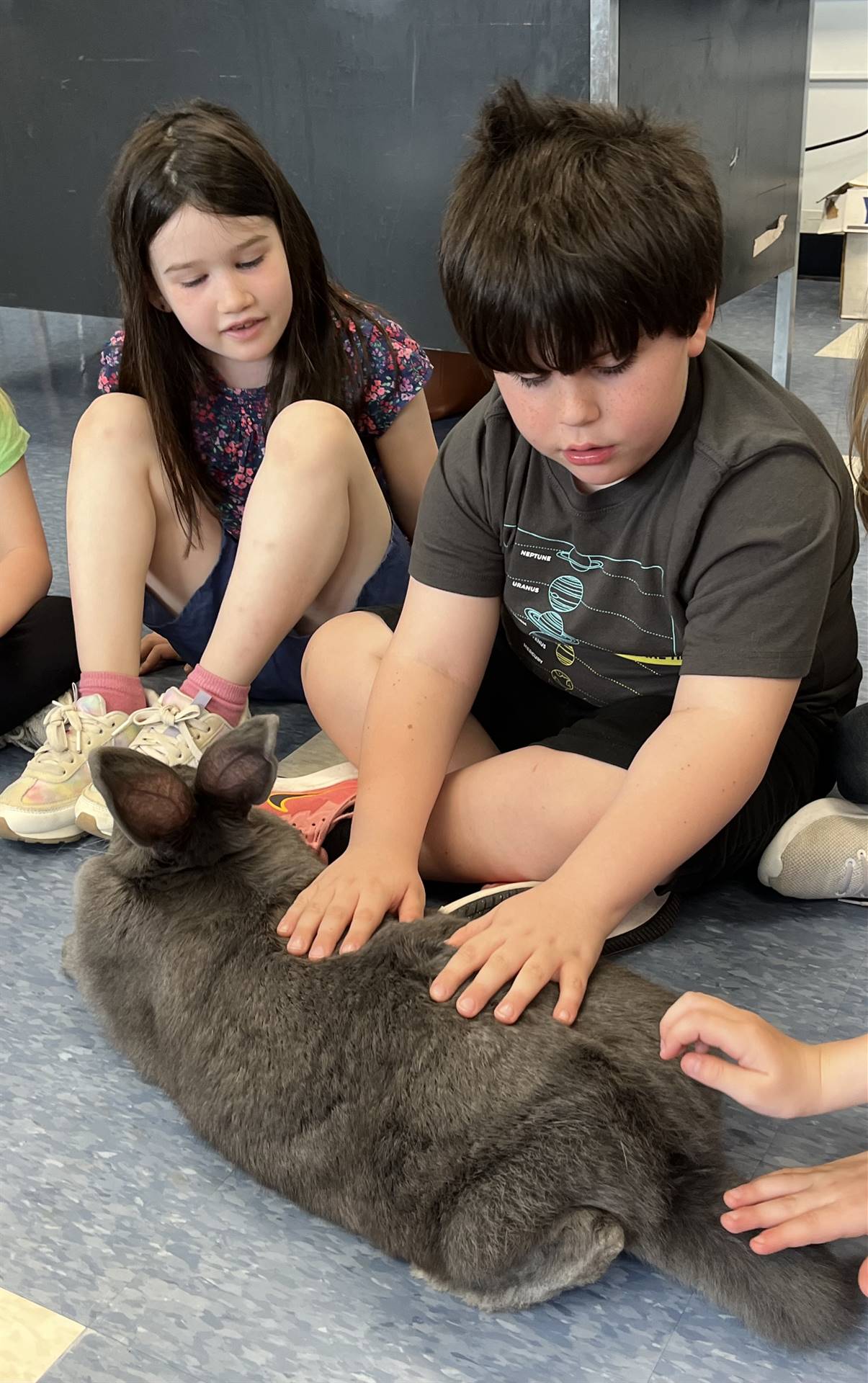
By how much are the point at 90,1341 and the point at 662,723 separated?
0.60 m

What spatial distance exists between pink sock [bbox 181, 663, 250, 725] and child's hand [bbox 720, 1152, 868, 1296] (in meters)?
0.79

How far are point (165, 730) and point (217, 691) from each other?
0.26ft

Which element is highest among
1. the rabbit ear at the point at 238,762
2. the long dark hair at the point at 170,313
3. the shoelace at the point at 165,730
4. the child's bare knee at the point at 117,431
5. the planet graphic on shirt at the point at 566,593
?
the long dark hair at the point at 170,313

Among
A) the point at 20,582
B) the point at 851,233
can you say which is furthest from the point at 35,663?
the point at 851,233

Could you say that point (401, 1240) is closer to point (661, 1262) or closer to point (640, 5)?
point (661, 1262)

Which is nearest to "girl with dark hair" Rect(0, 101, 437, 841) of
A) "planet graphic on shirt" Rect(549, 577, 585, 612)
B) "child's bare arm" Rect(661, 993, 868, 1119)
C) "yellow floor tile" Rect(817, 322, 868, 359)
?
"planet graphic on shirt" Rect(549, 577, 585, 612)

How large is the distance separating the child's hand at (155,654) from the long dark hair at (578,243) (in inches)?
33.6

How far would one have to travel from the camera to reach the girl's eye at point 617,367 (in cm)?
93

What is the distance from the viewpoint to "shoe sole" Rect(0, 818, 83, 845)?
4.40ft

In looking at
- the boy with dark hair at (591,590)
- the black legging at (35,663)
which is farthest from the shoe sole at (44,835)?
the boy with dark hair at (591,590)

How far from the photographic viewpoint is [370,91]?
1.92 m

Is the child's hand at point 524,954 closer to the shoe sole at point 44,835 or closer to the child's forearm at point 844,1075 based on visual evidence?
the child's forearm at point 844,1075

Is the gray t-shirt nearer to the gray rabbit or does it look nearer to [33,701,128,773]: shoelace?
the gray rabbit

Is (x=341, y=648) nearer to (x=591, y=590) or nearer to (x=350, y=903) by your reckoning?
(x=591, y=590)
